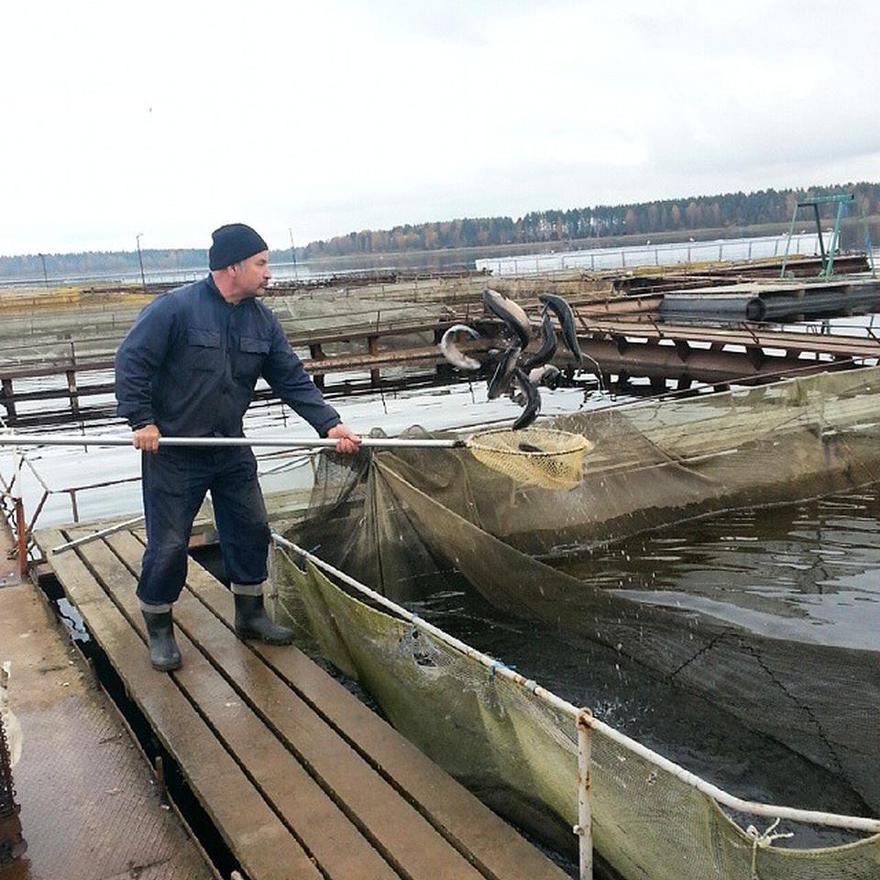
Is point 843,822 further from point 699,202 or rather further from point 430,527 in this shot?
point 699,202

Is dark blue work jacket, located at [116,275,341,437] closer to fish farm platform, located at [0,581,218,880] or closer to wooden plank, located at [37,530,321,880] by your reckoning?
wooden plank, located at [37,530,321,880]

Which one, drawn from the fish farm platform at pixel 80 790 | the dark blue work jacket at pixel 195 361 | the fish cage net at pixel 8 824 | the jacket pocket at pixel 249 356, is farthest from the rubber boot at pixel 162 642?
the fish cage net at pixel 8 824

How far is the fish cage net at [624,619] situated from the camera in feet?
10.3

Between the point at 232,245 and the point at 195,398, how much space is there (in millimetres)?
775

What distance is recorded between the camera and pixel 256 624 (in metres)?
5.42

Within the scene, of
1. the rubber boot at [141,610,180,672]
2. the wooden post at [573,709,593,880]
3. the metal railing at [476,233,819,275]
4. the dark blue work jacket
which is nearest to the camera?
the wooden post at [573,709,593,880]

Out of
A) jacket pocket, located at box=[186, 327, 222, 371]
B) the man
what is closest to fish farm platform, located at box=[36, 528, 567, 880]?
the man

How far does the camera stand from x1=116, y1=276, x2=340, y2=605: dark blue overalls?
4.45 m

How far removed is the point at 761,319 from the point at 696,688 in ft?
62.0

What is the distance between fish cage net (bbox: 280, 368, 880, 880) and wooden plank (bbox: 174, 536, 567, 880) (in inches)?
7.6

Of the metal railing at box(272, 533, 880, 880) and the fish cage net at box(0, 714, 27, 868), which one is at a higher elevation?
the metal railing at box(272, 533, 880, 880)

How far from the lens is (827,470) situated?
30.7ft

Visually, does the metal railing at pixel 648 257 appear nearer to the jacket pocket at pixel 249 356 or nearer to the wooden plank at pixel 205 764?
the wooden plank at pixel 205 764

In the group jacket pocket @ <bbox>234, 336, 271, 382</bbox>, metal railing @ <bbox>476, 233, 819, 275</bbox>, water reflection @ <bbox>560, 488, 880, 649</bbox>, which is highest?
metal railing @ <bbox>476, 233, 819, 275</bbox>
